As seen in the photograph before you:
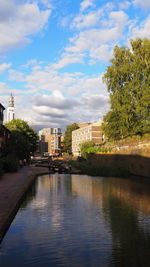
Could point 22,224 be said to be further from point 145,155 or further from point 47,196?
point 145,155

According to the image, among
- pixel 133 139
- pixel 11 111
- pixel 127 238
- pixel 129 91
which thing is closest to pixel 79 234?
pixel 127 238

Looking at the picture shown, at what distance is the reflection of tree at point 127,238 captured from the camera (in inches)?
294

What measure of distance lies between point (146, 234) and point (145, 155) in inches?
826

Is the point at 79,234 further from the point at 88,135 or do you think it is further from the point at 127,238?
the point at 88,135

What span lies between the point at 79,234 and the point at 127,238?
1.63m

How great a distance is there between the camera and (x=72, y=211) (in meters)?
13.2

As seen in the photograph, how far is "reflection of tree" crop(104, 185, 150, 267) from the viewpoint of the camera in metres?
7.47

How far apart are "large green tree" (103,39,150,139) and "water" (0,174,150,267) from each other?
18.5 m

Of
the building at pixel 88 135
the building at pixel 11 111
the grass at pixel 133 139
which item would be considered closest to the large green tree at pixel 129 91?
the grass at pixel 133 139

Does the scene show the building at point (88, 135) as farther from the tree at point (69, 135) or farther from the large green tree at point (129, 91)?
the large green tree at point (129, 91)

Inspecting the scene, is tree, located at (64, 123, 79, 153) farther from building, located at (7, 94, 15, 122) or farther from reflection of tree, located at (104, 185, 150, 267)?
reflection of tree, located at (104, 185, 150, 267)

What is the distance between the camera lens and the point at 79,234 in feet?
31.4

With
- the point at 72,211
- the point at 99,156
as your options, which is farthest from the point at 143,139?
the point at 72,211

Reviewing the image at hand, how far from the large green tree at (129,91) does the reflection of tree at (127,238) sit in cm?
2002
